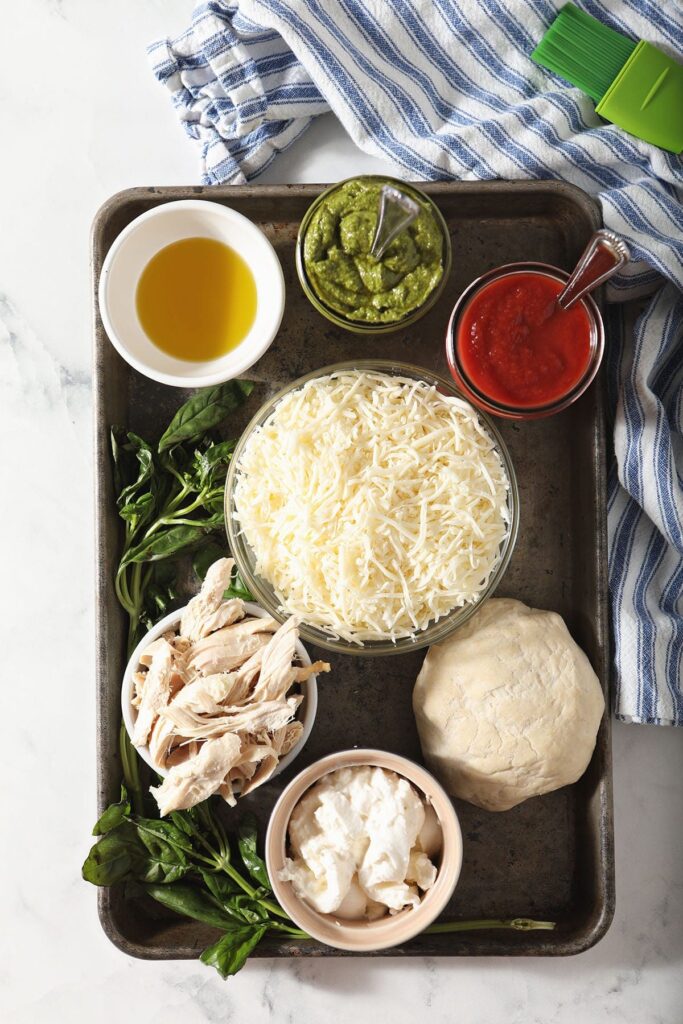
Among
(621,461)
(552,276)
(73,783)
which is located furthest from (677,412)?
(73,783)

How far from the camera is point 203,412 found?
252 cm

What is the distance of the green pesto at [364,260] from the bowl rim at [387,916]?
3.99 feet

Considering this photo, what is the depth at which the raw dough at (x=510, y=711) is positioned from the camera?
2.43 meters

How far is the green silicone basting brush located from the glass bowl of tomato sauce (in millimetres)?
559

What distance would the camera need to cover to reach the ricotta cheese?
2.31m

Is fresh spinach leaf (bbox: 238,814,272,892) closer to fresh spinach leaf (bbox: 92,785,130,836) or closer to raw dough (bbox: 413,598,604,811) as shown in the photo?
fresh spinach leaf (bbox: 92,785,130,836)

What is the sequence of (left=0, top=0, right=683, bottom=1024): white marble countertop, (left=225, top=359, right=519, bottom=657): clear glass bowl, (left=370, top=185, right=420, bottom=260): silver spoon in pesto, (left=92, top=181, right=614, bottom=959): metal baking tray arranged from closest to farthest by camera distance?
1. (left=370, top=185, right=420, bottom=260): silver spoon in pesto
2. (left=225, top=359, right=519, bottom=657): clear glass bowl
3. (left=92, top=181, right=614, bottom=959): metal baking tray
4. (left=0, top=0, right=683, bottom=1024): white marble countertop

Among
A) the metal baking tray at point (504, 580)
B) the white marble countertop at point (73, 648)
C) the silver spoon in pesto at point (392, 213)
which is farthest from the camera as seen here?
the white marble countertop at point (73, 648)

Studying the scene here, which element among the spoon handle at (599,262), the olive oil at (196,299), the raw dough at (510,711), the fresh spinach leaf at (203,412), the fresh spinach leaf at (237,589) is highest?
the spoon handle at (599,262)

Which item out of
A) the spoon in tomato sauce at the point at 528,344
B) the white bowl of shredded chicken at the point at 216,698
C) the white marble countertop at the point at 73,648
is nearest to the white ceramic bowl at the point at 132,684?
the white bowl of shredded chicken at the point at 216,698

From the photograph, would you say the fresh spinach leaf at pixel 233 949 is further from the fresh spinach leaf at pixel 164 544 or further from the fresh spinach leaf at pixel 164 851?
the fresh spinach leaf at pixel 164 544

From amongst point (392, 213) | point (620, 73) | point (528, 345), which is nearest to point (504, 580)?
point (528, 345)

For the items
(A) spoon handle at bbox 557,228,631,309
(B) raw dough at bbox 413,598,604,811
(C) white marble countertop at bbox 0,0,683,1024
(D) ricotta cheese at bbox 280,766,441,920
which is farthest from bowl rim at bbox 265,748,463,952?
(A) spoon handle at bbox 557,228,631,309

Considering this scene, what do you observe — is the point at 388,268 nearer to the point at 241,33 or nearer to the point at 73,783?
the point at 241,33
